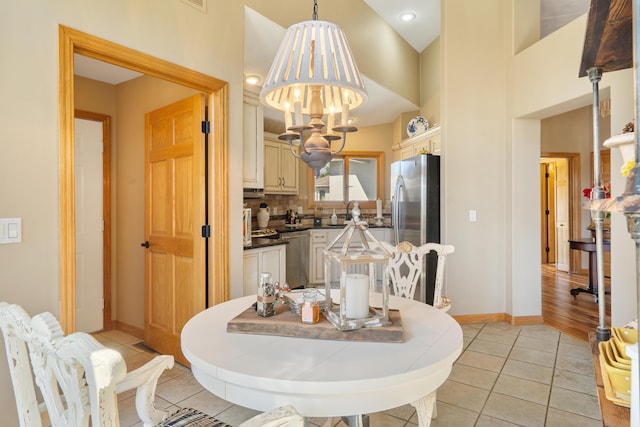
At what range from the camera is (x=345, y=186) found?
6309 millimetres

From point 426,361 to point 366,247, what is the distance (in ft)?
1.48

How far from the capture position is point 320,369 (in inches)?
40.8

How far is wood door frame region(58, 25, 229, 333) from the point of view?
1731mm

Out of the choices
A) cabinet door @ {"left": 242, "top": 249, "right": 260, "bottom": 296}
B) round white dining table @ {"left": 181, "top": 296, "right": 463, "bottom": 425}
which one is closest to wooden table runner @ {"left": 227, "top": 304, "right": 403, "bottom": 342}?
round white dining table @ {"left": 181, "top": 296, "right": 463, "bottom": 425}

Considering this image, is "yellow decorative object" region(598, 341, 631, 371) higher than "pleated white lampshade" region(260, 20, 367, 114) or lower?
lower

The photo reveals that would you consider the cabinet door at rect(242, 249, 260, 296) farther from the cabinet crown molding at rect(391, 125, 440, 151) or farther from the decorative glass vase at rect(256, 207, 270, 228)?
the cabinet crown molding at rect(391, 125, 440, 151)

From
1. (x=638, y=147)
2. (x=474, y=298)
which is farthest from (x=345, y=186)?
(x=638, y=147)

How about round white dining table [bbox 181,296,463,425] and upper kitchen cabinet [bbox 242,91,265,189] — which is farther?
upper kitchen cabinet [bbox 242,91,265,189]

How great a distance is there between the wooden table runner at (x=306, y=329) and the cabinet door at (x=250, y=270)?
1.60 meters

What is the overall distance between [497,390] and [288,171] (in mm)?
3894

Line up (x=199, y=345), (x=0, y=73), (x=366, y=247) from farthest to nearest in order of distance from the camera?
(x=0, y=73), (x=366, y=247), (x=199, y=345)

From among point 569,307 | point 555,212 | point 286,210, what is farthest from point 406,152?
point 555,212

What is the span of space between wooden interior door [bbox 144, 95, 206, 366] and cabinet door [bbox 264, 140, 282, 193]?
6.56ft

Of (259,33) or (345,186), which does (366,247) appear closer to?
(259,33)
